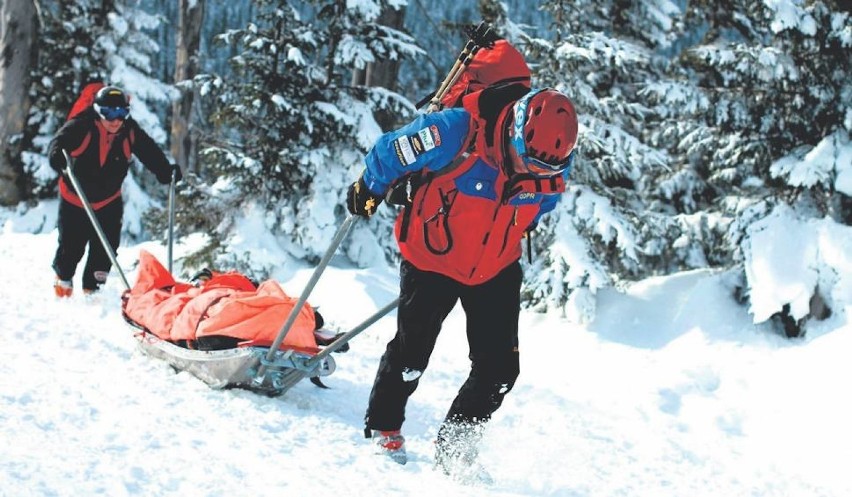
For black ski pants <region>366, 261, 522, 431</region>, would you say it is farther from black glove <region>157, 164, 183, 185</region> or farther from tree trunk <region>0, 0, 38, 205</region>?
tree trunk <region>0, 0, 38, 205</region>

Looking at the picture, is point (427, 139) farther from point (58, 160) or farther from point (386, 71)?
point (386, 71)

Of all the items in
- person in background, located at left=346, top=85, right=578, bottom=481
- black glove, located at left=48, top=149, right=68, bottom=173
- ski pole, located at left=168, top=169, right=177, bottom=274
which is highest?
person in background, located at left=346, top=85, right=578, bottom=481

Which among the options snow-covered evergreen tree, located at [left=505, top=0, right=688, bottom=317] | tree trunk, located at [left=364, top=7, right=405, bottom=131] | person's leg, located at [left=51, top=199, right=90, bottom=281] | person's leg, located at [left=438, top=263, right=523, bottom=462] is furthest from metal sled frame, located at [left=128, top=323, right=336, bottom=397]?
tree trunk, located at [left=364, top=7, right=405, bottom=131]

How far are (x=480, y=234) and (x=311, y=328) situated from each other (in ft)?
4.67

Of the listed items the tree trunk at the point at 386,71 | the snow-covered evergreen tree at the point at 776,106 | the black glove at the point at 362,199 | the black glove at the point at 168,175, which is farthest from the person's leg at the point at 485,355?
the tree trunk at the point at 386,71

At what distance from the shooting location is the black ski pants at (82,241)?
680 centimetres

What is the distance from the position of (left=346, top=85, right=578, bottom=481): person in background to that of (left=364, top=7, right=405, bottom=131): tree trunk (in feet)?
22.8

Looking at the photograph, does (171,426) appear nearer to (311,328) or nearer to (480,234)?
(311,328)

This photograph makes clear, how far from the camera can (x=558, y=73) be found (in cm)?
Result: 834

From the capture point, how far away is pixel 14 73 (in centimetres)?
1316

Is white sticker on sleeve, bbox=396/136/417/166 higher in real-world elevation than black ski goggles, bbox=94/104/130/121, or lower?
higher

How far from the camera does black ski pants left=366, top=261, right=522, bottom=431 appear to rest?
368cm

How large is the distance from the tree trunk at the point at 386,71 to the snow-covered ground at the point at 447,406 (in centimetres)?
256

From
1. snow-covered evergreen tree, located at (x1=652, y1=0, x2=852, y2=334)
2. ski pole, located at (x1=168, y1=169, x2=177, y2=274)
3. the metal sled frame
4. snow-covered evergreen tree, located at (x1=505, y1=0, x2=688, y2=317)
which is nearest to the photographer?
the metal sled frame
